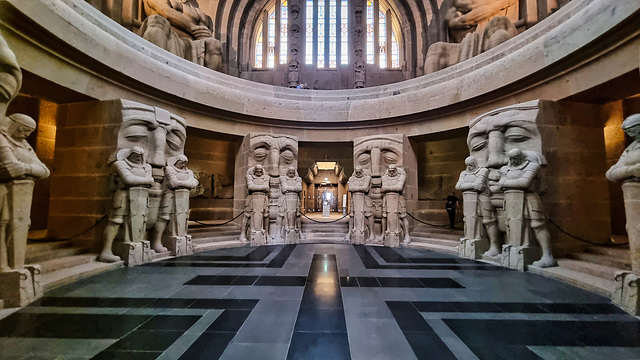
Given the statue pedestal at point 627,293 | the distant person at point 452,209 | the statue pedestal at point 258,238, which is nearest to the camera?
the statue pedestal at point 627,293

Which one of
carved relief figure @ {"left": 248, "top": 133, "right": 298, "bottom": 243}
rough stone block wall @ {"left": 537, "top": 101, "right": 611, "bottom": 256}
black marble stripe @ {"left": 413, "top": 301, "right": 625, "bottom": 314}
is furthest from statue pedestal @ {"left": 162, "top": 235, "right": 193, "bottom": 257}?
rough stone block wall @ {"left": 537, "top": 101, "right": 611, "bottom": 256}

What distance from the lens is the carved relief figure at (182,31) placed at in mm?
7129

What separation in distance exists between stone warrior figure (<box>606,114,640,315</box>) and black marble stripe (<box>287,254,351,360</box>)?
2.89 meters

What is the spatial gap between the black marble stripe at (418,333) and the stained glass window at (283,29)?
38.3ft

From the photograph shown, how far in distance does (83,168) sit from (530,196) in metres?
7.50

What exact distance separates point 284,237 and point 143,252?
9.86 ft

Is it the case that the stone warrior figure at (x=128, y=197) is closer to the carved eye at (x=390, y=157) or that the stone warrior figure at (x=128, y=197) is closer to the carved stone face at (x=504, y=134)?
the carved eye at (x=390, y=157)

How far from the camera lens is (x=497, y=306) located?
9.18ft

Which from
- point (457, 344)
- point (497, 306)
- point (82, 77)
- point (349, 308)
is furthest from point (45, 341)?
point (82, 77)

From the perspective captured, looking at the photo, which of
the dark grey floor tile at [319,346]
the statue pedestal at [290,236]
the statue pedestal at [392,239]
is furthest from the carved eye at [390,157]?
the dark grey floor tile at [319,346]

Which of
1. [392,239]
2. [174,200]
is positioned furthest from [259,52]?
[392,239]

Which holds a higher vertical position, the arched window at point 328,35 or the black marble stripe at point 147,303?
the arched window at point 328,35

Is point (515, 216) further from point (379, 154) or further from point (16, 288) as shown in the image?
point (16, 288)

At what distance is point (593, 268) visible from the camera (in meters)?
3.72
